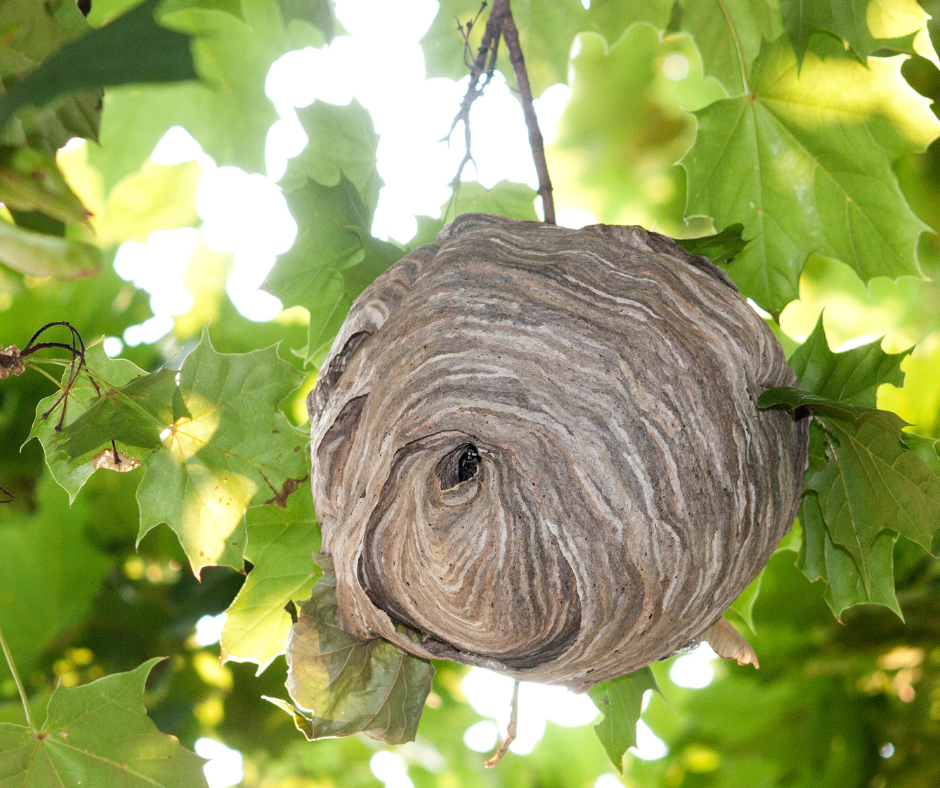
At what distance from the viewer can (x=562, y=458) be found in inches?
55.9

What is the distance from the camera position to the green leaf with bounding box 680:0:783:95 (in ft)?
6.43

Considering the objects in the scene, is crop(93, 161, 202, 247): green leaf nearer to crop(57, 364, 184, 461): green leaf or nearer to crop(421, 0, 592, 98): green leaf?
crop(421, 0, 592, 98): green leaf

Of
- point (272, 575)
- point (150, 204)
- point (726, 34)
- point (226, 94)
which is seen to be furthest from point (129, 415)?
point (150, 204)

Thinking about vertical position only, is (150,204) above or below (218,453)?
below

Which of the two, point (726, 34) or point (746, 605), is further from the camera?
point (746, 605)

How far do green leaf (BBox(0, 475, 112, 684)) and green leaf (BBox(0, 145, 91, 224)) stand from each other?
232cm

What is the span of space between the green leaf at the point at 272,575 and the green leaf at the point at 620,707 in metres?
0.73

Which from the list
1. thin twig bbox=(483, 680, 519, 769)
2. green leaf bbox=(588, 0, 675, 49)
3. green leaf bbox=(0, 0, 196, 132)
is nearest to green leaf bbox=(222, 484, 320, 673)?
thin twig bbox=(483, 680, 519, 769)

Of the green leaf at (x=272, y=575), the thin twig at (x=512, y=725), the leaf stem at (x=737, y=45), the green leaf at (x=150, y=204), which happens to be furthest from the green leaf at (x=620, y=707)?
the green leaf at (x=150, y=204)

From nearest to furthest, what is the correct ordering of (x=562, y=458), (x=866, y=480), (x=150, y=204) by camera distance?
(x=562, y=458), (x=866, y=480), (x=150, y=204)

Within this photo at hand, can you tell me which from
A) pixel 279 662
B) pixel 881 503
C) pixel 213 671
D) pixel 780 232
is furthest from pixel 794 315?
pixel 213 671

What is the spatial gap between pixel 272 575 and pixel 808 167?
5.19 feet

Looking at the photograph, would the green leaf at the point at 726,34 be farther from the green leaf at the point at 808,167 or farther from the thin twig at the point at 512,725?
the thin twig at the point at 512,725

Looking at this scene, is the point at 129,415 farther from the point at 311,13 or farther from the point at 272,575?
the point at 311,13
